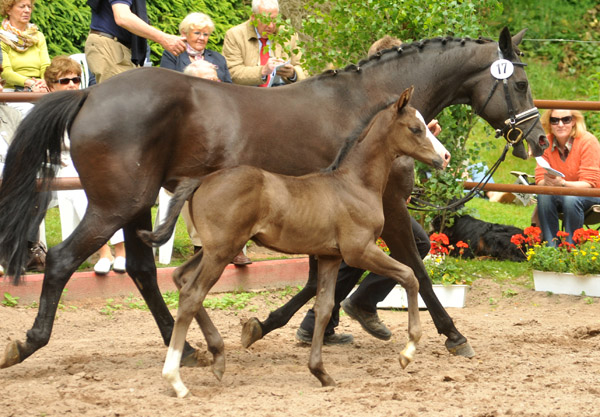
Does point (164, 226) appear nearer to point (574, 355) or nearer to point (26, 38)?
point (574, 355)

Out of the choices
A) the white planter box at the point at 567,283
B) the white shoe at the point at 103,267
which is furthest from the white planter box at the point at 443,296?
the white shoe at the point at 103,267

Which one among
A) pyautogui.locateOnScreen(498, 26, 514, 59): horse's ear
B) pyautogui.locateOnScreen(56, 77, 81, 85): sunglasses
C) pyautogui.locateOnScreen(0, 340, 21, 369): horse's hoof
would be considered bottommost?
pyautogui.locateOnScreen(0, 340, 21, 369): horse's hoof

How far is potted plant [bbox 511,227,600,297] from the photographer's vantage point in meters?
7.62

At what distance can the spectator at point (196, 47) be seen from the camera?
24.0ft

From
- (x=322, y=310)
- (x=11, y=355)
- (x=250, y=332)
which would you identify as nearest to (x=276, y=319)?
(x=250, y=332)

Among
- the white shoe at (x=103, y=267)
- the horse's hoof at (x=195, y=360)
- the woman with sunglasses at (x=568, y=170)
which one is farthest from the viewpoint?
the woman with sunglasses at (x=568, y=170)

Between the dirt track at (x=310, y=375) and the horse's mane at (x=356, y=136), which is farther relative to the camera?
the horse's mane at (x=356, y=136)

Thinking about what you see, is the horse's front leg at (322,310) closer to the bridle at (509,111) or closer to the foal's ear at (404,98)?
the foal's ear at (404,98)

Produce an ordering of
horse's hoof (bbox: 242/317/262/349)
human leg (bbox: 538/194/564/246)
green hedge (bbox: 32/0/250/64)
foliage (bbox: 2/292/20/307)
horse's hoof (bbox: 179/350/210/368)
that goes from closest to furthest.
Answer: horse's hoof (bbox: 179/350/210/368), horse's hoof (bbox: 242/317/262/349), foliage (bbox: 2/292/20/307), human leg (bbox: 538/194/564/246), green hedge (bbox: 32/0/250/64)

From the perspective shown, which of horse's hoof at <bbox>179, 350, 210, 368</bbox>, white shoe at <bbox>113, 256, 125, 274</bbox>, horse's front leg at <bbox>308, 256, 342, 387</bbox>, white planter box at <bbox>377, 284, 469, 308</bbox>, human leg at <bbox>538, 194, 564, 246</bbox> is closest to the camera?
horse's front leg at <bbox>308, 256, 342, 387</bbox>

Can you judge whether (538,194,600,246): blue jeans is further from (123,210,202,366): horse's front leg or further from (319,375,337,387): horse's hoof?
(123,210,202,366): horse's front leg

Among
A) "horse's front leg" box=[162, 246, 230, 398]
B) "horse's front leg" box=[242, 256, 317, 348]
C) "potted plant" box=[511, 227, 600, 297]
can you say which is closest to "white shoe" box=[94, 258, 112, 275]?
"horse's front leg" box=[242, 256, 317, 348]

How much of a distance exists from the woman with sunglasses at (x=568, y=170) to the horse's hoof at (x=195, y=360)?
4.05 meters

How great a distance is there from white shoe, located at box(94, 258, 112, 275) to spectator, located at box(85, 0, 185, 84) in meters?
1.47
